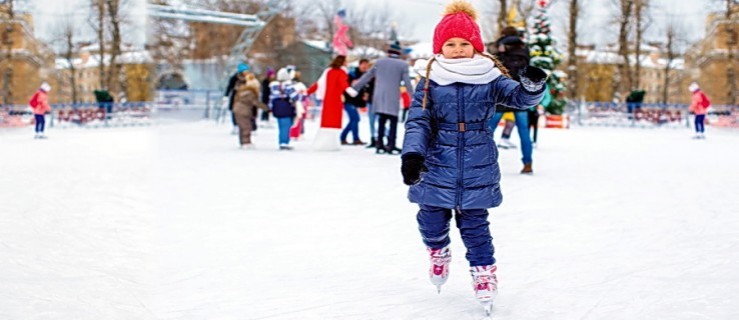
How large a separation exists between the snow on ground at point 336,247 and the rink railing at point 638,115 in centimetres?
1696

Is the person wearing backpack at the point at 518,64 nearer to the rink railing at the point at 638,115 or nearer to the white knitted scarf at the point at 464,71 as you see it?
the white knitted scarf at the point at 464,71

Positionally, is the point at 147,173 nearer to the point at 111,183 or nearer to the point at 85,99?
the point at 111,183

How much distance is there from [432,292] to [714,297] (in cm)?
105

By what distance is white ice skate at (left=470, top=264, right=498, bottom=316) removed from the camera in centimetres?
286

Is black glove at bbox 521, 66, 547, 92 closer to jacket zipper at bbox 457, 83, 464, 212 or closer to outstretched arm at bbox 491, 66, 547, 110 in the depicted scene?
outstretched arm at bbox 491, 66, 547, 110

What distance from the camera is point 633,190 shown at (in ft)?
21.6

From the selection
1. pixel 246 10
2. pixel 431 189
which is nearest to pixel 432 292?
pixel 431 189

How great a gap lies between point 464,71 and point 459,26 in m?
0.17

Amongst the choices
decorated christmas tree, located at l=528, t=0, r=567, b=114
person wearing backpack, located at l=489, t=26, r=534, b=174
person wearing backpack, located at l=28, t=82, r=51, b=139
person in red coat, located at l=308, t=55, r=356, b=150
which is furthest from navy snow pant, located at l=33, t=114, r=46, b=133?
person wearing backpack, located at l=489, t=26, r=534, b=174

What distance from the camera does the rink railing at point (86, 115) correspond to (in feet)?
77.8

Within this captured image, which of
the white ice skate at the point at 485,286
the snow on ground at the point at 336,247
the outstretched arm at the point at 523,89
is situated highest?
the outstretched arm at the point at 523,89

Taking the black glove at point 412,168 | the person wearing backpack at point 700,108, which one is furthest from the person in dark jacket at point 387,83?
the person wearing backpack at point 700,108

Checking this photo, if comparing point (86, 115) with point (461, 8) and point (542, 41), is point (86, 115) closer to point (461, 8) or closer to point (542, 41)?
point (542, 41)

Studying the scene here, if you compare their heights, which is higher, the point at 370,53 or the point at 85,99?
the point at 370,53
